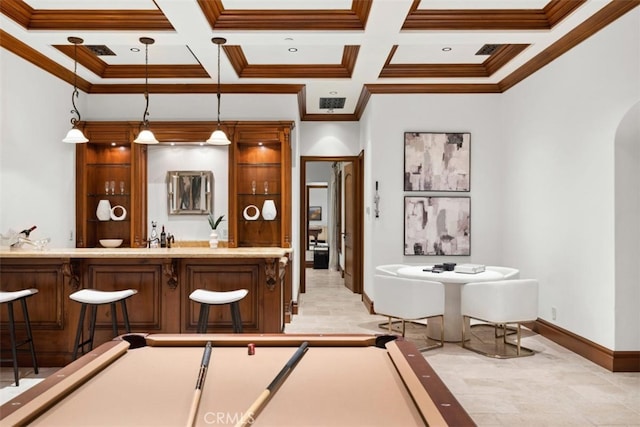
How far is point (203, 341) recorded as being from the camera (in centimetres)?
223

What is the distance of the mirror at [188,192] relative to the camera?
6.32 metres

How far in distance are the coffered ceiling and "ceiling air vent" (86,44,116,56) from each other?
0.03m

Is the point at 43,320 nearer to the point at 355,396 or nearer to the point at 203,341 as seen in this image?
the point at 203,341

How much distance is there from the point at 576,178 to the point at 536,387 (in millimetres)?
2066

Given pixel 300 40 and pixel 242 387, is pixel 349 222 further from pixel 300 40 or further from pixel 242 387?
pixel 242 387

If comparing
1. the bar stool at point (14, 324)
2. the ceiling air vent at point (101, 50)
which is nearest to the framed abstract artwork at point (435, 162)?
the ceiling air vent at point (101, 50)

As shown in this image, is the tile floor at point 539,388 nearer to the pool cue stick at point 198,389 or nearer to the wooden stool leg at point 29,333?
the pool cue stick at point 198,389

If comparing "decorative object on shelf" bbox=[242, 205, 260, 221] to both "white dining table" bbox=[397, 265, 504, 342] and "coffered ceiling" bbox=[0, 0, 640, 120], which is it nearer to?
"coffered ceiling" bbox=[0, 0, 640, 120]

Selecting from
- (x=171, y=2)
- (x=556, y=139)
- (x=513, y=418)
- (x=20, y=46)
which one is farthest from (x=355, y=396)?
(x=20, y=46)

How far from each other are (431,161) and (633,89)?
2.76m

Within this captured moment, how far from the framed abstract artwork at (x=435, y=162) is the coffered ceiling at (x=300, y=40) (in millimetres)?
676

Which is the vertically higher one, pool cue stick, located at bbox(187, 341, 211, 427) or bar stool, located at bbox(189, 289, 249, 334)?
pool cue stick, located at bbox(187, 341, 211, 427)

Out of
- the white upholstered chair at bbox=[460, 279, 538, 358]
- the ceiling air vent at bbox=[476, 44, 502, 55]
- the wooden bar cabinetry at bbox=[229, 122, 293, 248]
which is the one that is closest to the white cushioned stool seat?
the wooden bar cabinetry at bbox=[229, 122, 293, 248]

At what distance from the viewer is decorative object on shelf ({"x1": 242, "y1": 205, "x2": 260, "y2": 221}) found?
6.28 meters
